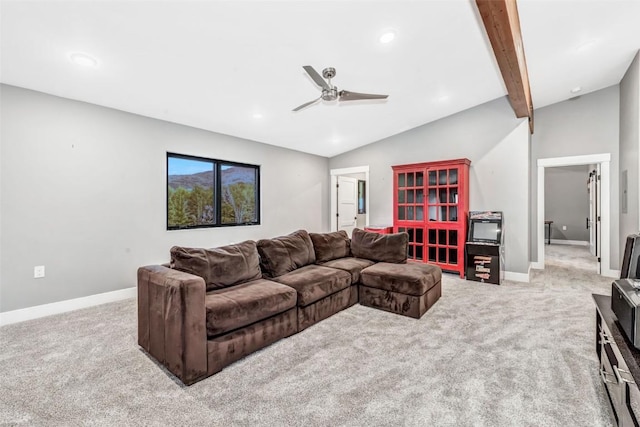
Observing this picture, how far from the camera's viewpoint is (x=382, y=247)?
154 inches

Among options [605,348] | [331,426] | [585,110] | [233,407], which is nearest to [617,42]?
[585,110]

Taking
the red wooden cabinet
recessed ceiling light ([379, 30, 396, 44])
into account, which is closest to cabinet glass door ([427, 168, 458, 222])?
the red wooden cabinet

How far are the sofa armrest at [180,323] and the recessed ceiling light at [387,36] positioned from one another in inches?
107

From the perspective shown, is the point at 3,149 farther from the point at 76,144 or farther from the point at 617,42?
the point at 617,42

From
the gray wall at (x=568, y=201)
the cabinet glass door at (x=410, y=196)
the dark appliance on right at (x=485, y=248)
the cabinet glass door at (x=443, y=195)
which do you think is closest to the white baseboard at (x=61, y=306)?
the cabinet glass door at (x=410, y=196)

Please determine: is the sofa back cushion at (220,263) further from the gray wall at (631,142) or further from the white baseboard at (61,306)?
the gray wall at (631,142)

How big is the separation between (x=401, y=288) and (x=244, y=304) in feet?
5.54

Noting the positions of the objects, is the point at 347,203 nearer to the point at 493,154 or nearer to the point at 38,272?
the point at 493,154

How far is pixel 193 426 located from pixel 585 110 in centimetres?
A: 686

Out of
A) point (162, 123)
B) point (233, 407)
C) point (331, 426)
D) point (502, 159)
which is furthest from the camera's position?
point (502, 159)

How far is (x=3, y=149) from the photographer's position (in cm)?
298

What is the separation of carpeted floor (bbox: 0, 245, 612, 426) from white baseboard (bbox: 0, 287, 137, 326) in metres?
0.16

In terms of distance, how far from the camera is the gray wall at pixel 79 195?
3.05m

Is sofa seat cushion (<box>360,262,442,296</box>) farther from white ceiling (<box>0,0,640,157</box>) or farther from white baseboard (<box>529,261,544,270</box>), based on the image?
white baseboard (<box>529,261,544,270</box>)
